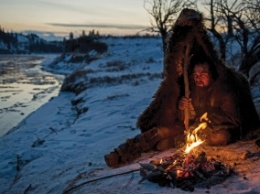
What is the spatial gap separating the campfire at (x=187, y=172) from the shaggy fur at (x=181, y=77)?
1.49 m

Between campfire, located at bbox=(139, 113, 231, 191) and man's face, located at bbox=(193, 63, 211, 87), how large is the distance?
150 centimetres

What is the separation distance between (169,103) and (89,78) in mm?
15016

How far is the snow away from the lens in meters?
4.99

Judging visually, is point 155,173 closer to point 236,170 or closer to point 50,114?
point 236,170

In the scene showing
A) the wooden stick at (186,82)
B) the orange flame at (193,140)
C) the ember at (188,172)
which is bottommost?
the ember at (188,172)

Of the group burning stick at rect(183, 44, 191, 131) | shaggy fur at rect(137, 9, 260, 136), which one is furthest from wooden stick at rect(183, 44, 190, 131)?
shaggy fur at rect(137, 9, 260, 136)

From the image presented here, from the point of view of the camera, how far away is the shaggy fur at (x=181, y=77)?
6.21 meters

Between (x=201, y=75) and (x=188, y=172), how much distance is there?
78.2 inches

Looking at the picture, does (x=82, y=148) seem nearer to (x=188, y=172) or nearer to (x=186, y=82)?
(x=186, y=82)

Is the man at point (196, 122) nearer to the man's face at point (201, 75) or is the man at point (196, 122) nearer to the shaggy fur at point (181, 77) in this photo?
the man's face at point (201, 75)

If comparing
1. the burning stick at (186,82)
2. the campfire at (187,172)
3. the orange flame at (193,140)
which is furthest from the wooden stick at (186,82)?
the campfire at (187,172)

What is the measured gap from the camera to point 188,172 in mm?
4723

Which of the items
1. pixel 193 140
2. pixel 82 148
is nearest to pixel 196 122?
pixel 193 140

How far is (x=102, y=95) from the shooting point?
15383mm
